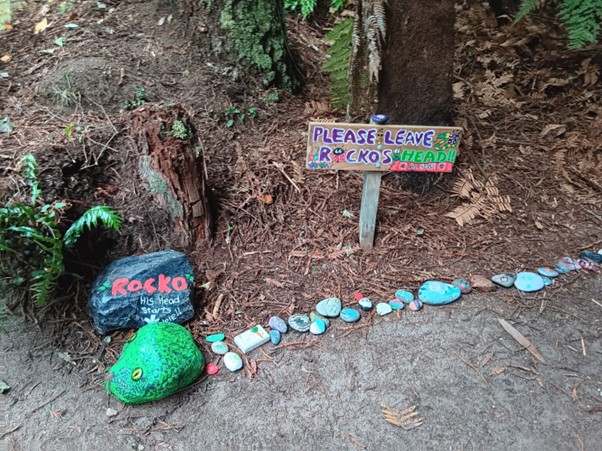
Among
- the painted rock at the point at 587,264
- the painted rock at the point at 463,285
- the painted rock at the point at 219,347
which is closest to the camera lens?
the painted rock at the point at 219,347

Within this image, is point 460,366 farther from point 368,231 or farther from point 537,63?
point 537,63

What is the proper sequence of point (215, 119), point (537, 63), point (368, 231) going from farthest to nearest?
point (537, 63) → point (215, 119) → point (368, 231)

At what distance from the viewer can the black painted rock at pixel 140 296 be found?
2.29m

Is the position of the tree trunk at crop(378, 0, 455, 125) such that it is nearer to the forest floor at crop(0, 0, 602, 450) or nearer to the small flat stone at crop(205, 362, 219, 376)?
the forest floor at crop(0, 0, 602, 450)

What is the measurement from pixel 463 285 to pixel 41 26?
3.57 metres

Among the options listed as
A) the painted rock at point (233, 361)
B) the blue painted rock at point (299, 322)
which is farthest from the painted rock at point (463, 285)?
the painted rock at point (233, 361)

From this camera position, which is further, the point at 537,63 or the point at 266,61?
the point at 537,63

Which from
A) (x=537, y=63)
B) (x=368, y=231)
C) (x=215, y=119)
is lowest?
(x=368, y=231)

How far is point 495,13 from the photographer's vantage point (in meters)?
→ 4.57

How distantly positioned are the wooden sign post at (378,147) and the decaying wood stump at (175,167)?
0.66 meters

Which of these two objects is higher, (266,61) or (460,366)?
(266,61)

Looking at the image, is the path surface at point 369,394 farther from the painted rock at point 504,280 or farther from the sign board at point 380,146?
the sign board at point 380,146

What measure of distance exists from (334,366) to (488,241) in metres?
1.30

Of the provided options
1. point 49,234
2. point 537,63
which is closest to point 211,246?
point 49,234
